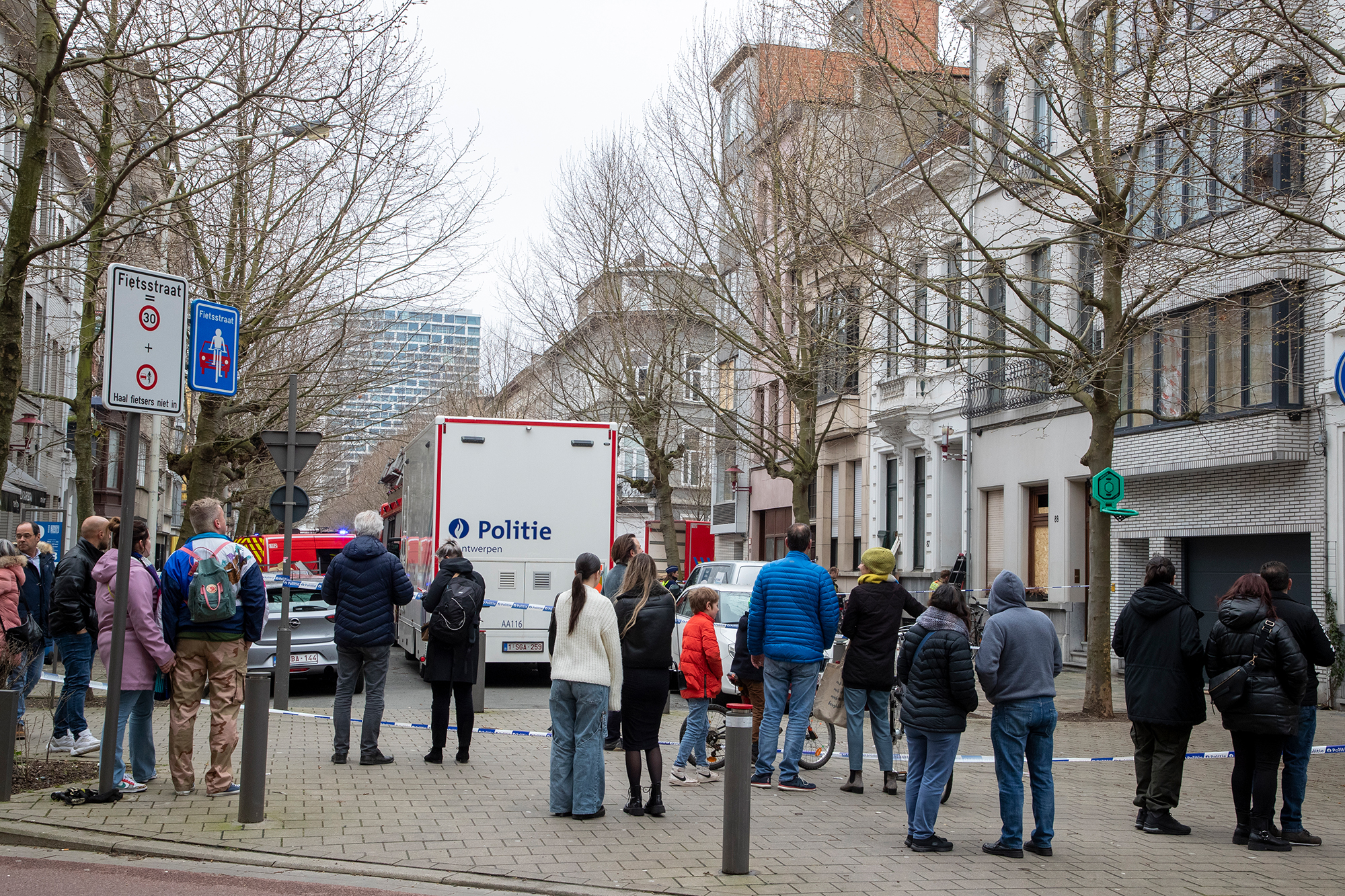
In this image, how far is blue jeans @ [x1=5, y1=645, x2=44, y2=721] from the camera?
9.34 meters

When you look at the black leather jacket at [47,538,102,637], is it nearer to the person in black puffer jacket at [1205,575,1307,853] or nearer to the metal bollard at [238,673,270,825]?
the metal bollard at [238,673,270,825]

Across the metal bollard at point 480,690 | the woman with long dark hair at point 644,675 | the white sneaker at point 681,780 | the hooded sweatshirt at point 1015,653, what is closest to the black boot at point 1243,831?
the hooded sweatshirt at point 1015,653

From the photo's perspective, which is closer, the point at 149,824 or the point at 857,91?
the point at 149,824

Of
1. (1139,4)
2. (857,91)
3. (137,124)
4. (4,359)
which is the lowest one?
(4,359)

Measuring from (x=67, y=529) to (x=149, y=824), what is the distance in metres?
37.4

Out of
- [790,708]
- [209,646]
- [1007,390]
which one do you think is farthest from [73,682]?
[1007,390]

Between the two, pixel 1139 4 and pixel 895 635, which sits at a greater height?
pixel 1139 4

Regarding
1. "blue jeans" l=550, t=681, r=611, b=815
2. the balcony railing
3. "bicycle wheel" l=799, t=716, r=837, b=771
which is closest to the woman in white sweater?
"blue jeans" l=550, t=681, r=611, b=815

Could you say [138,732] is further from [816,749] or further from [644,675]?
[816,749]

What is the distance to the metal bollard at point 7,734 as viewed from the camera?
8.02 m

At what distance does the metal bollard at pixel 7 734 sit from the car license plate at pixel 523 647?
906 centimetres

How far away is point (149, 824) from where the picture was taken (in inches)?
298

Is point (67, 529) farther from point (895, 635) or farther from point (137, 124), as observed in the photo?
point (895, 635)

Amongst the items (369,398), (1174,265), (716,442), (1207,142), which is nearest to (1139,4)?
(1207,142)
